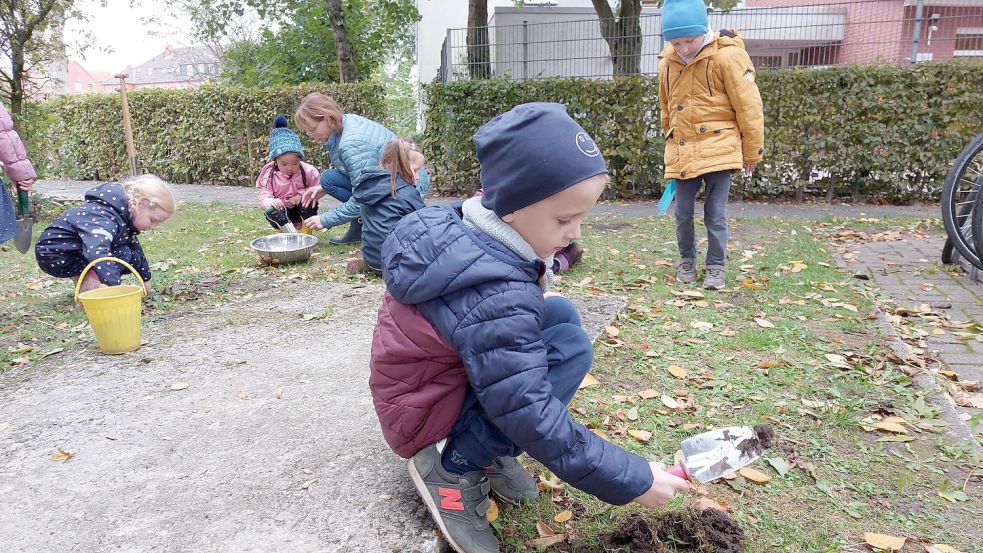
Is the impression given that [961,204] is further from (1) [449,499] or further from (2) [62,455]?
(2) [62,455]

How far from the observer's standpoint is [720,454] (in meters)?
1.87

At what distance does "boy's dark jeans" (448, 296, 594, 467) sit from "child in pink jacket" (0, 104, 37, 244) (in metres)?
3.95

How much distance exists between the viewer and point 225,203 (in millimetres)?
9312

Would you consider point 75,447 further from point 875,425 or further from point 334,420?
point 875,425

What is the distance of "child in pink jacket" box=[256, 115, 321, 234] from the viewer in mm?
6211

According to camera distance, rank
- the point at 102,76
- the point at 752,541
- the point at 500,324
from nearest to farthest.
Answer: the point at 500,324, the point at 752,541, the point at 102,76

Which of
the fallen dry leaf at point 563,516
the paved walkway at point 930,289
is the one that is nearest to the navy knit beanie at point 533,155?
the fallen dry leaf at point 563,516

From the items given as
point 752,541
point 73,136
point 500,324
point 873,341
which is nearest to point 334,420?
point 500,324

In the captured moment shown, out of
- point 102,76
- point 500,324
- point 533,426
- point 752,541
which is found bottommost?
point 752,541

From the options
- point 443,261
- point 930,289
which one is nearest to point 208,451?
point 443,261

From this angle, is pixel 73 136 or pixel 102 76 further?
pixel 102 76

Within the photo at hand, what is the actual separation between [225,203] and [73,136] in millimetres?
5912

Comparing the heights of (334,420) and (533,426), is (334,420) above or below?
below

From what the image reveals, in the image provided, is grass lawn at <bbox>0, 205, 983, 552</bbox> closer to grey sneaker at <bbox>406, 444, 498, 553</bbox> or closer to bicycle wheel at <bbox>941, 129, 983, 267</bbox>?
grey sneaker at <bbox>406, 444, 498, 553</bbox>
